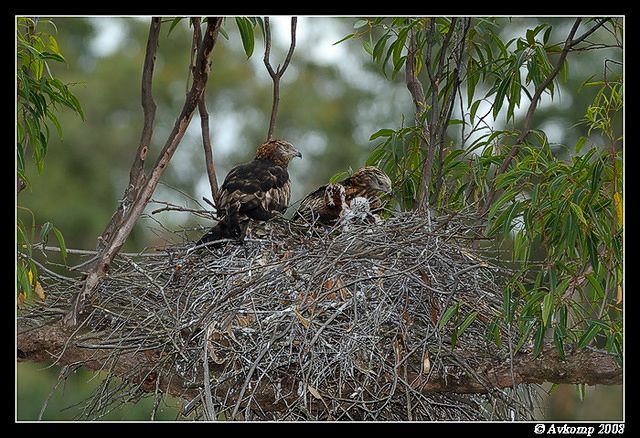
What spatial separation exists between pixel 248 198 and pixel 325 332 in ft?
4.15

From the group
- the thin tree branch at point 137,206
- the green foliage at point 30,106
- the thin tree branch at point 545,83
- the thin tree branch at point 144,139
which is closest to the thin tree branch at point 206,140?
the thin tree branch at point 144,139

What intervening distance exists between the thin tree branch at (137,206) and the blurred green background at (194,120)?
6.12m

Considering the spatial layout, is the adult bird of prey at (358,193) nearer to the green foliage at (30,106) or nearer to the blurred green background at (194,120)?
the green foliage at (30,106)

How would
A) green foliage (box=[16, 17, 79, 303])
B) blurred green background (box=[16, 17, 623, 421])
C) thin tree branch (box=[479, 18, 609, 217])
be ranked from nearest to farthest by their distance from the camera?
green foliage (box=[16, 17, 79, 303]) < thin tree branch (box=[479, 18, 609, 217]) < blurred green background (box=[16, 17, 623, 421])

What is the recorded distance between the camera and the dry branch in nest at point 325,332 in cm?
282

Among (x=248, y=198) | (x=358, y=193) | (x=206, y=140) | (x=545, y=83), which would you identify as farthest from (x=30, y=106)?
(x=545, y=83)

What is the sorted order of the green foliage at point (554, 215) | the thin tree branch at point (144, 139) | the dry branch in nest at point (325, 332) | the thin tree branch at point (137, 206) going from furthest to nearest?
the thin tree branch at point (144, 139) < the thin tree branch at point (137, 206) < the dry branch in nest at point (325, 332) < the green foliage at point (554, 215)

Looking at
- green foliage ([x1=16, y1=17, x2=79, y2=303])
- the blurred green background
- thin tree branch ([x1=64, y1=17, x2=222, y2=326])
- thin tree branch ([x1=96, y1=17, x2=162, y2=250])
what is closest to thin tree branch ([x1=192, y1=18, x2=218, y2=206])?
thin tree branch ([x1=96, y1=17, x2=162, y2=250])

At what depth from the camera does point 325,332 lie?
9.38ft

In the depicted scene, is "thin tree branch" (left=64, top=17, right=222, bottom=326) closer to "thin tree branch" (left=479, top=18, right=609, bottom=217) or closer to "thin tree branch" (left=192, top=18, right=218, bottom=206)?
"thin tree branch" (left=192, top=18, right=218, bottom=206)

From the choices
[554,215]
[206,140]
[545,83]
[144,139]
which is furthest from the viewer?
[206,140]

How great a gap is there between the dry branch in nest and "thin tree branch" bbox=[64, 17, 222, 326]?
85mm

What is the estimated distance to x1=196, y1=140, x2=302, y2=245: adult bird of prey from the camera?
3740mm

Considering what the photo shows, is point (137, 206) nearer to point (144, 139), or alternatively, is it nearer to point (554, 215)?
point (144, 139)
